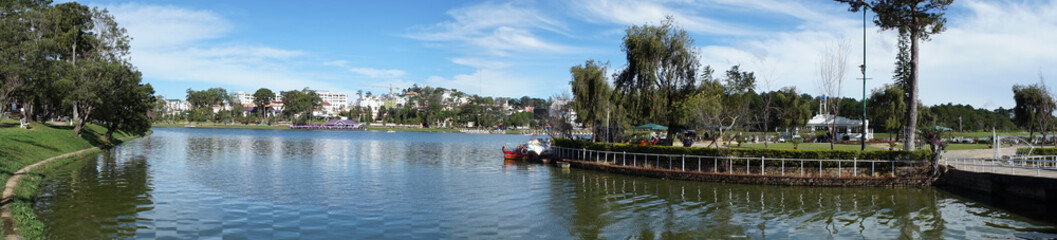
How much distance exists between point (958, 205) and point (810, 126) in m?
64.2

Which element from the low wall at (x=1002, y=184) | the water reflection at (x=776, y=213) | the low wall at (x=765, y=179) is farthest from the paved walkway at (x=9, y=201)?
the low wall at (x=1002, y=184)

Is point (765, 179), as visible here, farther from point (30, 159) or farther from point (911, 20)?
point (30, 159)

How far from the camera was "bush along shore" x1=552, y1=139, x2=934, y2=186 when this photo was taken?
28.1 meters

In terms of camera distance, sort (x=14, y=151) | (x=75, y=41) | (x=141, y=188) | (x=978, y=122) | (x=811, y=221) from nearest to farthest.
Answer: (x=811, y=221) < (x=141, y=188) < (x=14, y=151) < (x=75, y=41) < (x=978, y=122)

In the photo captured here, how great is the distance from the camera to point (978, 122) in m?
115

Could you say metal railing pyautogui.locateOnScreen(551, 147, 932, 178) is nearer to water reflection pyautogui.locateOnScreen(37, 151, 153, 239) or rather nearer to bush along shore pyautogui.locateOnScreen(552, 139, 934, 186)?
bush along shore pyautogui.locateOnScreen(552, 139, 934, 186)

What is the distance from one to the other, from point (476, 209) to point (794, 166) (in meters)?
16.8

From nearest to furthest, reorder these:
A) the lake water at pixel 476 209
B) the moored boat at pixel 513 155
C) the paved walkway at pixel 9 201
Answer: the paved walkway at pixel 9 201 → the lake water at pixel 476 209 → the moored boat at pixel 513 155

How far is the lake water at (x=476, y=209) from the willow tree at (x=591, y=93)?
19.5 metres

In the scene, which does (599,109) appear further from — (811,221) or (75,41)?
(75,41)

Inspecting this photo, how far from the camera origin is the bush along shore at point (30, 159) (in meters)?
14.5

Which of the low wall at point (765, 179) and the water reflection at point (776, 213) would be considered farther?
the low wall at point (765, 179)

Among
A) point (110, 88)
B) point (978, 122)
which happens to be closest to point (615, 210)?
point (110, 88)

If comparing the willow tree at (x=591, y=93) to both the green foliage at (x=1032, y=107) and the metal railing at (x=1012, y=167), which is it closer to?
the metal railing at (x=1012, y=167)
